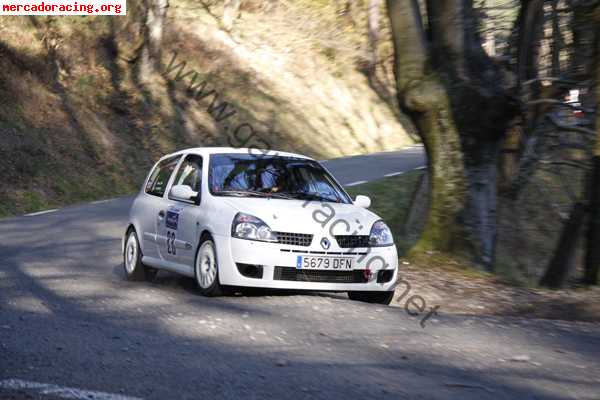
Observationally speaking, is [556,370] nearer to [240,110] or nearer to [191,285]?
[191,285]

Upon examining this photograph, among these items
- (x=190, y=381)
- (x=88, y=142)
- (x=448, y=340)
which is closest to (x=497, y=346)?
(x=448, y=340)

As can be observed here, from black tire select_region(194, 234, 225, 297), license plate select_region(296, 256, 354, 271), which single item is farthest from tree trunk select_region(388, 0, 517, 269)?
black tire select_region(194, 234, 225, 297)

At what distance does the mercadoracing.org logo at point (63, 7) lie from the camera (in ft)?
98.0

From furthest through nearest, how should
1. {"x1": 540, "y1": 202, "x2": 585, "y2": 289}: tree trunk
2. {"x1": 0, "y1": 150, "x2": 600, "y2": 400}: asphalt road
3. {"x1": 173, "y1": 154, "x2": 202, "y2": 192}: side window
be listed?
1. {"x1": 540, "y1": 202, "x2": 585, "y2": 289}: tree trunk
2. {"x1": 173, "y1": 154, "x2": 202, "y2": 192}: side window
3. {"x1": 0, "y1": 150, "x2": 600, "y2": 400}: asphalt road

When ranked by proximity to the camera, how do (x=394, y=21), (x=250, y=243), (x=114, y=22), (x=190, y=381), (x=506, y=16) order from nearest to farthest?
(x=190, y=381)
(x=250, y=243)
(x=394, y=21)
(x=506, y=16)
(x=114, y=22)

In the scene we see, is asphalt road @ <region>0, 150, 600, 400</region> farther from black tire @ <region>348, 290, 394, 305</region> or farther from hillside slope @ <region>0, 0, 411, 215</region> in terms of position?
hillside slope @ <region>0, 0, 411, 215</region>

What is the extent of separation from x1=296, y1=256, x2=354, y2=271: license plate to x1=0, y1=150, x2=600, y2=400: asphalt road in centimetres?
34

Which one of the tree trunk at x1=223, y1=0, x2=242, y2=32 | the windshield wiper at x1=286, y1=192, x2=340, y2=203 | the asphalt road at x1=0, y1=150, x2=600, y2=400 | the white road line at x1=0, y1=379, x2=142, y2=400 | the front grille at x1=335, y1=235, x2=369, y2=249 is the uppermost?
the tree trunk at x1=223, y1=0, x2=242, y2=32

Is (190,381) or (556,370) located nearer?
(190,381)

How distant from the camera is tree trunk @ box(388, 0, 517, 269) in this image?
13492 millimetres

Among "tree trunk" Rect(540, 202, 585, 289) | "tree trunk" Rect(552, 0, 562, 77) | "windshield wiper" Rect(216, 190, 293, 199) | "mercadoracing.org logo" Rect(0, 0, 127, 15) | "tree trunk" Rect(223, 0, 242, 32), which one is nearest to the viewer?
"windshield wiper" Rect(216, 190, 293, 199)

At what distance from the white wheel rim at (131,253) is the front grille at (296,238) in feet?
8.88

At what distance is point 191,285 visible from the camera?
38.0ft

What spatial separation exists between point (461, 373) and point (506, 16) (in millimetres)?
10668
